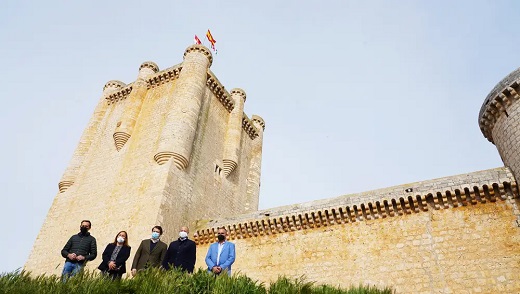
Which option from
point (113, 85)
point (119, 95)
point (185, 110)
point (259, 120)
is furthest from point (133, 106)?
point (259, 120)

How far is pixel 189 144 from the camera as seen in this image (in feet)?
50.1

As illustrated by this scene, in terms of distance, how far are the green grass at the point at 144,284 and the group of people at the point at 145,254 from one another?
65 cm

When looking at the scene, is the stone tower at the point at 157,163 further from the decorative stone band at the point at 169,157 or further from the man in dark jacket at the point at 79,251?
the man in dark jacket at the point at 79,251

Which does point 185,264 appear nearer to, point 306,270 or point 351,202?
point 306,270

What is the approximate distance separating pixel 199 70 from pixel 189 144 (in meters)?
3.92

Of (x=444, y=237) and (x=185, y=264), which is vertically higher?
(x=444, y=237)

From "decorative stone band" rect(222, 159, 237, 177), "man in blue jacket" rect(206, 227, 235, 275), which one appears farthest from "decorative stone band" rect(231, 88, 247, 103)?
"man in blue jacket" rect(206, 227, 235, 275)

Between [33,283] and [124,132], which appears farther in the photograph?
[124,132]

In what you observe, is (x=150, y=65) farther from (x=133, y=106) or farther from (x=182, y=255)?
(x=182, y=255)

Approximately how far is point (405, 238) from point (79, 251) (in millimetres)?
8223

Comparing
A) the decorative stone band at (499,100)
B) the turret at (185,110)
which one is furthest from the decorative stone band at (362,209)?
the turret at (185,110)

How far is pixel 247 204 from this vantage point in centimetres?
1931

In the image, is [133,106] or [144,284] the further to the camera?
[133,106]

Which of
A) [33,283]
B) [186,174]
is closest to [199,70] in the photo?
[186,174]
